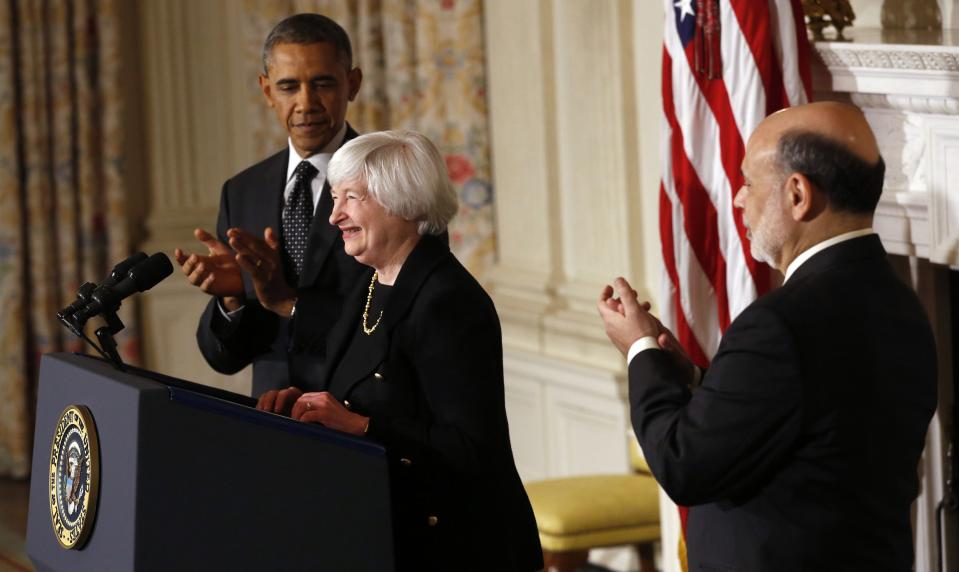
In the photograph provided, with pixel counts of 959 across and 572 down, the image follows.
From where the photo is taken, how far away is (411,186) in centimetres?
263

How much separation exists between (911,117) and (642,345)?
5.00 feet

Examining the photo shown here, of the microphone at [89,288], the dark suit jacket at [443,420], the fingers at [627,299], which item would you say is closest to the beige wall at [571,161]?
the dark suit jacket at [443,420]

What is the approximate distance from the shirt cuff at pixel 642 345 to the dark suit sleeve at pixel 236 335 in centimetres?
118

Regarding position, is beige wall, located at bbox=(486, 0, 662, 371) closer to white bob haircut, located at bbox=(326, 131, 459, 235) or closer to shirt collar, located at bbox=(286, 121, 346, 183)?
shirt collar, located at bbox=(286, 121, 346, 183)

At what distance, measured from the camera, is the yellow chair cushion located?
4.58 m

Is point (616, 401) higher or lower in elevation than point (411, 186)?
lower

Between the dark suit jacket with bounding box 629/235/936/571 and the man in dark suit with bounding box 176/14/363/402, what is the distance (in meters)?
1.17

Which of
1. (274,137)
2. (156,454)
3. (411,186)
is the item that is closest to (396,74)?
(274,137)

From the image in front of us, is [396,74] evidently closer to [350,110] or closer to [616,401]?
[350,110]

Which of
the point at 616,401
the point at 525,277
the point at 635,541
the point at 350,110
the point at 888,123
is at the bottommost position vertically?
the point at 635,541

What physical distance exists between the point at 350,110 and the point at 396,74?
26 centimetres

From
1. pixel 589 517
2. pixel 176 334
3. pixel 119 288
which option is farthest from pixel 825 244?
pixel 176 334

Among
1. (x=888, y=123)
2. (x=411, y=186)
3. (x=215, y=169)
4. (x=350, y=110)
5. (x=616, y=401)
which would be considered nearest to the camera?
(x=411, y=186)

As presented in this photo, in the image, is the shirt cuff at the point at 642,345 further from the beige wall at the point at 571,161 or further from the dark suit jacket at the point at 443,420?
the beige wall at the point at 571,161
